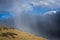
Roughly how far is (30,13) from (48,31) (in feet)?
1.94

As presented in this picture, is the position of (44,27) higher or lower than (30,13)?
lower

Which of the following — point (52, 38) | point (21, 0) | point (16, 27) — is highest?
point (21, 0)

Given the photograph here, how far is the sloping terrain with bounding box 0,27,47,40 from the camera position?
457cm

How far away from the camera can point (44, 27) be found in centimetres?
476

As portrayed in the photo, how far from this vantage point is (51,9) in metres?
4.80

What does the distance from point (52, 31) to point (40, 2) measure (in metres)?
Answer: 0.73

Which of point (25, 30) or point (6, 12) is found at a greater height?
point (6, 12)

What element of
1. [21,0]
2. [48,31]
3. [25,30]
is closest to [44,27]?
[48,31]

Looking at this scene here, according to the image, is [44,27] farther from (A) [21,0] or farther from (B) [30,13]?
(A) [21,0]

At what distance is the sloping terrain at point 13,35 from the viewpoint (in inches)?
180

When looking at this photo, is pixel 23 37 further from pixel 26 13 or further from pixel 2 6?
pixel 2 6

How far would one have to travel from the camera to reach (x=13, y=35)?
15.1 ft

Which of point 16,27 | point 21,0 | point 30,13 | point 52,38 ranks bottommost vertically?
point 52,38

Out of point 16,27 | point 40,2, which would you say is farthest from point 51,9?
point 16,27
